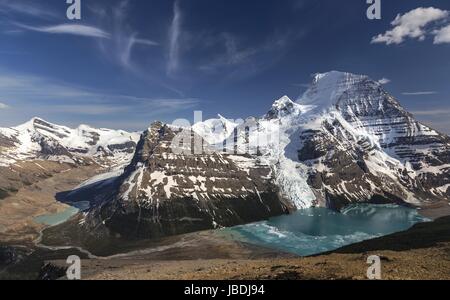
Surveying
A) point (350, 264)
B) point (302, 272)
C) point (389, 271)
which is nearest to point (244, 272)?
point (302, 272)

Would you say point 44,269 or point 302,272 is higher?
point 302,272

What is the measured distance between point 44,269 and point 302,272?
562ft

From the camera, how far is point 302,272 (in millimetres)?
61875

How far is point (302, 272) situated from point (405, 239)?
10778cm

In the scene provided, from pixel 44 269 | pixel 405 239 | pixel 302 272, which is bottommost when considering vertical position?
pixel 44 269
